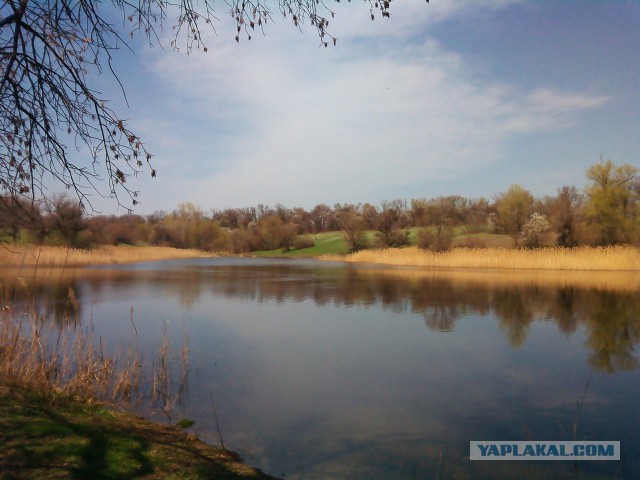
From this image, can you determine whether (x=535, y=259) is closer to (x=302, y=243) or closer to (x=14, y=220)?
(x=14, y=220)

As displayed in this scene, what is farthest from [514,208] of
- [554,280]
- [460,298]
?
[460,298]

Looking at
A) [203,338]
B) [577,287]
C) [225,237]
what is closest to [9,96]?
[203,338]

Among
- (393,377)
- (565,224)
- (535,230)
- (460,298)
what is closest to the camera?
(393,377)

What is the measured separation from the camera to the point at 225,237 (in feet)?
210

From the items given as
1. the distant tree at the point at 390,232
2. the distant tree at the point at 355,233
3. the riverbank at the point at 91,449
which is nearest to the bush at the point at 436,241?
the distant tree at the point at 390,232

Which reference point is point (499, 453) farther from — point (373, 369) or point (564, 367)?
point (564, 367)

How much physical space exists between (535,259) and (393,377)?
2339 cm

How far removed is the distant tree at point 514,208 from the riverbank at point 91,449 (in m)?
44.6

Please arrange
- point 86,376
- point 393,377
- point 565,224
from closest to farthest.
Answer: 1. point 86,376
2. point 393,377
3. point 565,224

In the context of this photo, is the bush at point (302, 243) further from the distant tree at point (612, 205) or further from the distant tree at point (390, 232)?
the distant tree at point (612, 205)

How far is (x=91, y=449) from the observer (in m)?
3.38

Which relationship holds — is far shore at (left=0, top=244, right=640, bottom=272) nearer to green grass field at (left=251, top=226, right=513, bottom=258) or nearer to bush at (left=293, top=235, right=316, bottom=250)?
green grass field at (left=251, top=226, right=513, bottom=258)

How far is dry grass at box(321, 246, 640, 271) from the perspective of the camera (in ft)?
81.8

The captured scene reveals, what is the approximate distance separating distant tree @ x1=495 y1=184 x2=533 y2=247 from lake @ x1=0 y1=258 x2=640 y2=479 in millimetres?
31221
